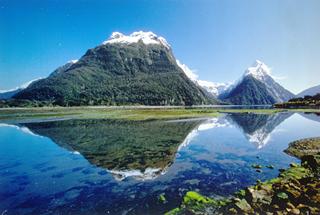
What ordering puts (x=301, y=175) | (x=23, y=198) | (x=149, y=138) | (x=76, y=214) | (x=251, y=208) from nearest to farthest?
(x=251, y=208) < (x=76, y=214) < (x=23, y=198) < (x=301, y=175) < (x=149, y=138)

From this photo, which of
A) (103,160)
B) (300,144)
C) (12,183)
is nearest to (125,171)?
(103,160)

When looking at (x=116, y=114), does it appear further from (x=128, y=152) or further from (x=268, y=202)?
(x=268, y=202)

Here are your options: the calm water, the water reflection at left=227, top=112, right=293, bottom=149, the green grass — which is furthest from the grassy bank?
the calm water

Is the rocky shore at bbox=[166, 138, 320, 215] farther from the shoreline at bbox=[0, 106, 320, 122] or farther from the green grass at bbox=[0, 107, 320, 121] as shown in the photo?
the green grass at bbox=[0, 107, 320, 121]

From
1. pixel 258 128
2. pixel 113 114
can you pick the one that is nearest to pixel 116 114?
pixel 113 114

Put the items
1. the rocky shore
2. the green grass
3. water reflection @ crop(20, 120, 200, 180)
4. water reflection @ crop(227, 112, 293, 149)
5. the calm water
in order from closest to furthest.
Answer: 1. the rocky shore
2. the calm water
3. water reflection @ crop(20, 120, 200, 180)
4. water reflection @ crop(227, 112, 293, 149)
5. the green grass

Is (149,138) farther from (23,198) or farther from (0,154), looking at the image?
(23,198)

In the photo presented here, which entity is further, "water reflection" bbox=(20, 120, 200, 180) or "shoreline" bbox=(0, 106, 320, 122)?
"shoreline" bbox=(0, 106, 320, 122)

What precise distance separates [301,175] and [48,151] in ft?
87.5

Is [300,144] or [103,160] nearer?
[103,160]

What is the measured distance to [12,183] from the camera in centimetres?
1766

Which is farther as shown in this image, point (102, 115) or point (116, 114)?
point (116, 114)

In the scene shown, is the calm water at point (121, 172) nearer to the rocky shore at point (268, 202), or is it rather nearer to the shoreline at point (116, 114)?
the rocky shore at point (268, 202)

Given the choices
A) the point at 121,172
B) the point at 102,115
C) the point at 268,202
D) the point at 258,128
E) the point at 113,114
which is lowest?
the point at 121,172
